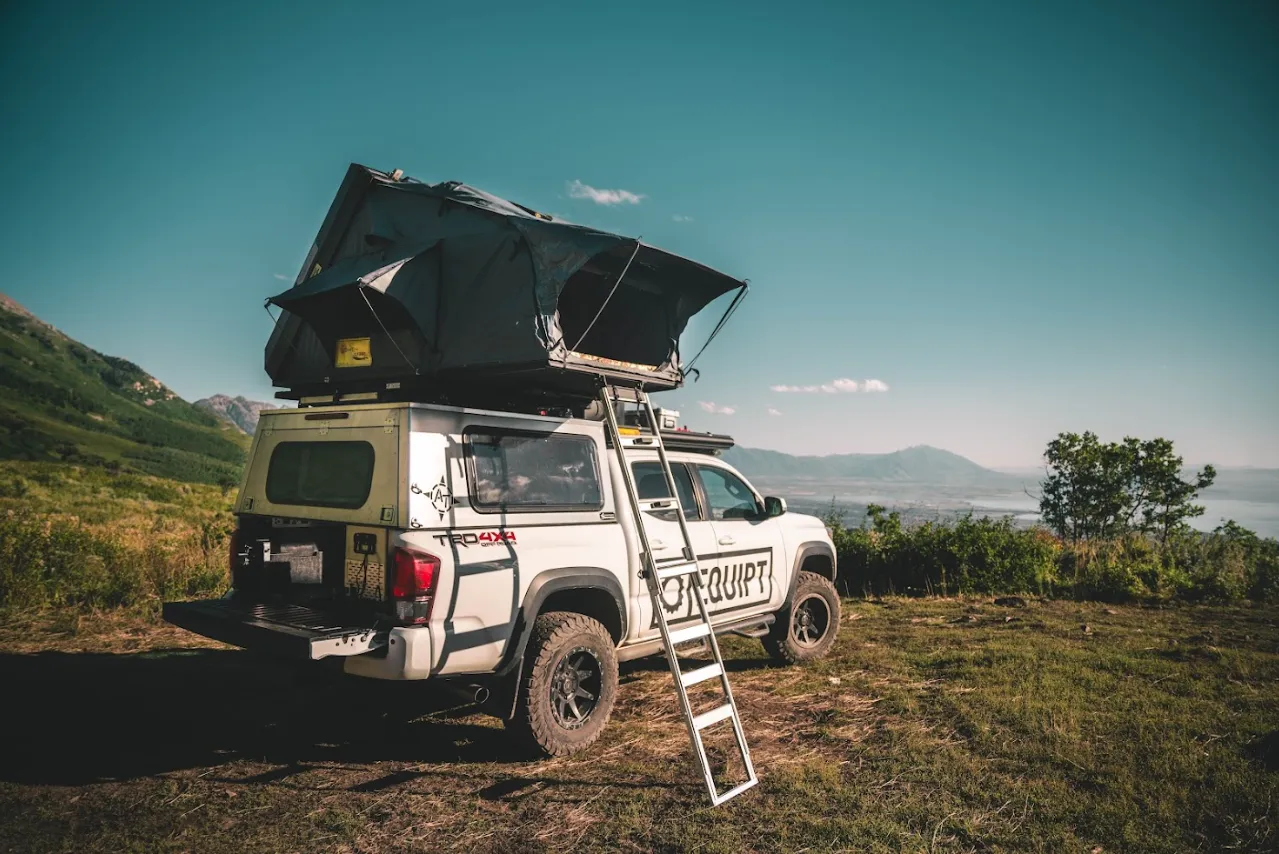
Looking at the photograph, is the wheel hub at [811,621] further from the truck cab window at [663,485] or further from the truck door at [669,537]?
the truck cab window at [663,485]

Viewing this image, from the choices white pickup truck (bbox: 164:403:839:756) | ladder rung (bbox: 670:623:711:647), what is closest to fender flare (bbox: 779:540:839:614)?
white pickup truck (bbox: 164:403:839:756)

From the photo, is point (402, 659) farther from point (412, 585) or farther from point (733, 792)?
point (733, 792)

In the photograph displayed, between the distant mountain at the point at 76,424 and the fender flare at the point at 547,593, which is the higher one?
the distant mountain at the point at 76,424

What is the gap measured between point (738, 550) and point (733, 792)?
7.87 feet

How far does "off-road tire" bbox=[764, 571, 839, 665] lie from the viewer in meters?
6.73

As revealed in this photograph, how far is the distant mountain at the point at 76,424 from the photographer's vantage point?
12450 centimetres

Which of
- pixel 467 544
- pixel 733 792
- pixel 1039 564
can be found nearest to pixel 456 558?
pixel 467 544

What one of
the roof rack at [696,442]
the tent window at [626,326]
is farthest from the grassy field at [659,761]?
the tent window at [626,326]

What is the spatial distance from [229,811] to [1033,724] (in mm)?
5154

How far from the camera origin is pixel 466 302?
5094 mm

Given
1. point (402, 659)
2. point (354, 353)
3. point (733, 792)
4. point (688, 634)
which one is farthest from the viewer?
point (354, 353)

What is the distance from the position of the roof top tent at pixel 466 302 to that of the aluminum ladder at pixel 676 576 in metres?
0.35

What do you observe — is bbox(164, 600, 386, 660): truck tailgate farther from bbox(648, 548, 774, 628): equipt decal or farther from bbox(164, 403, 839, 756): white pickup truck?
bbox(648, 548, 774, 628): equipt decal

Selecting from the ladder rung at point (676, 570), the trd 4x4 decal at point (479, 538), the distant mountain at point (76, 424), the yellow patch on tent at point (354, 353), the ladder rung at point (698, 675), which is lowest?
the ladder rung at point (698, 675)
